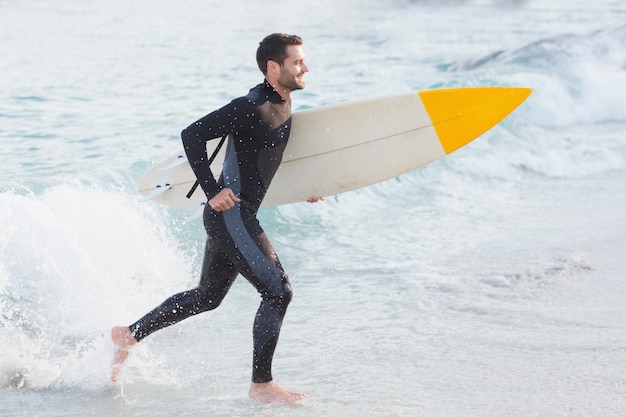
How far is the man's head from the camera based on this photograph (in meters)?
4.18

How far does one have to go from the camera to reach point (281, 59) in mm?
4180

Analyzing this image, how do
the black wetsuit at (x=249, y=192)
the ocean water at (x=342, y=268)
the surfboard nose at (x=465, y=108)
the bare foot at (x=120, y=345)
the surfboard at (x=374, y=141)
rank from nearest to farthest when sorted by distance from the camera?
the black wetsuit at (x=249, y=192) < the bare foot at (x=120, y=345) < the ocean water at (x=342, y=268) < the surfboard at (x=374, y=141) < the surfboard nose at (x=465, y=108)

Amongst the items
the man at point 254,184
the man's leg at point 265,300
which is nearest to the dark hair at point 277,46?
the man at point 254,184

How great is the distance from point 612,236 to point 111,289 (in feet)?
12.4

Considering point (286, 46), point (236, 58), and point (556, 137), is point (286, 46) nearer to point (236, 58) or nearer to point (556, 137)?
point (556, 137)

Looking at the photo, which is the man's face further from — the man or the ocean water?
the ocean water

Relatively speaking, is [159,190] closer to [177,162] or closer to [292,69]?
[177,162]

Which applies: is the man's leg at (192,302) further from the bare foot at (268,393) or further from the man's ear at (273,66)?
the man's ear at (273,66)

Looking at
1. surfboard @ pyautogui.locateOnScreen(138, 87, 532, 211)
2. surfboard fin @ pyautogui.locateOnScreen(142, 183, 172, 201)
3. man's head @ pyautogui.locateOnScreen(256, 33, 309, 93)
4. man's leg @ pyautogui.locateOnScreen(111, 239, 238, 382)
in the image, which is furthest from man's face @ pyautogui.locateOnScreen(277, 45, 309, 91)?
surfboard fin @ pyautogui.locateOnScreen(142, 183, 172, 201)

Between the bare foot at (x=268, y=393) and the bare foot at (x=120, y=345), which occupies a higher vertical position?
the bare foot at (x=120, y=345)

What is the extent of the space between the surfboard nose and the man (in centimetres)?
133

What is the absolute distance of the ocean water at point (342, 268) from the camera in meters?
4.62

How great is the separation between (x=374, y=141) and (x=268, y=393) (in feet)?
5.56

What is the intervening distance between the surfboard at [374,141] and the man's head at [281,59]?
958 millimetres
